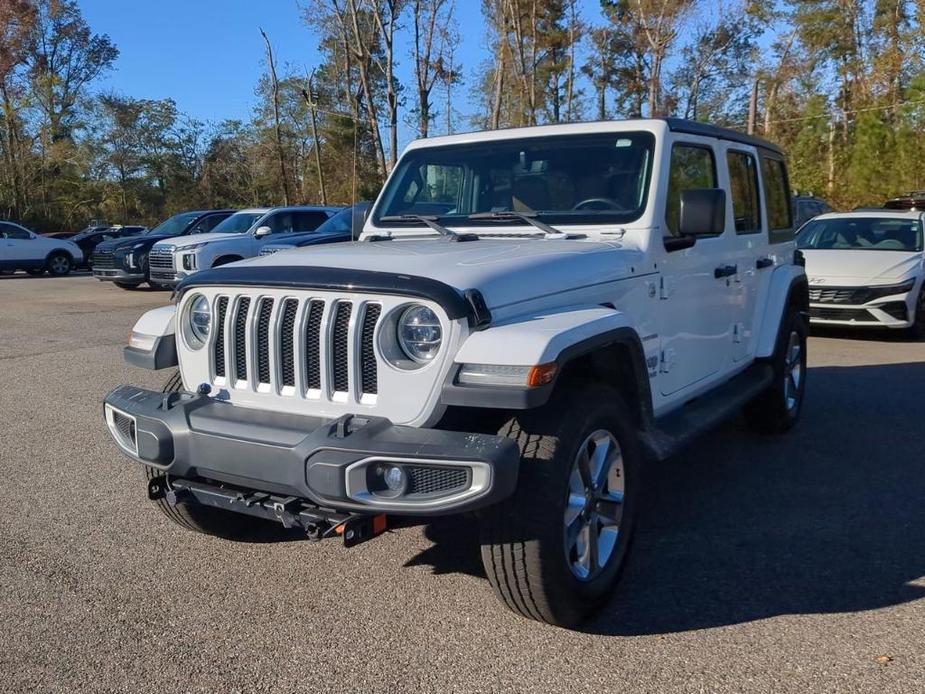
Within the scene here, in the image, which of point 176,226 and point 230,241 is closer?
point 230,241

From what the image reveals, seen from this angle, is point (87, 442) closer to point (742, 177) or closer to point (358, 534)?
point (358, 534)

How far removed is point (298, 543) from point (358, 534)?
1.24 metres

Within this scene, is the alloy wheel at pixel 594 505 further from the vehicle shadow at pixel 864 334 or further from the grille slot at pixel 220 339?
the vehicle shadow at pixel 864 334

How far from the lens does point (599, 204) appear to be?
173 inches

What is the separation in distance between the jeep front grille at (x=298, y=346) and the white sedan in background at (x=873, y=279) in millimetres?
8531

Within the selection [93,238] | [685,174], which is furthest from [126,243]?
[685,174]

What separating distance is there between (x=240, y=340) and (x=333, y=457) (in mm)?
867

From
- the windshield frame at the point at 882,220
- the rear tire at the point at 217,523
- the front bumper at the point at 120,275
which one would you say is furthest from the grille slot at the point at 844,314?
the front bumper at the point at 120,275

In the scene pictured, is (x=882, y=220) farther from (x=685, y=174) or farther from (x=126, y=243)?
(x=126, y=243)

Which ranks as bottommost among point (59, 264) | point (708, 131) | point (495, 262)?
point (59, 264)

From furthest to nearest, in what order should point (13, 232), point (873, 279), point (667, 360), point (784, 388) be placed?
1. point (13, 232)
2. point (873, 279)
3. point (784, 388)
4. point (667, 360)

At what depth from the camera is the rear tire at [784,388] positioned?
6000mm

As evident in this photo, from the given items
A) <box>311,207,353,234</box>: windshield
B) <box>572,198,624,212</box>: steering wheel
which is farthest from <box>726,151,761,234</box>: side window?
<box>311,207,353,234</box>: windshield

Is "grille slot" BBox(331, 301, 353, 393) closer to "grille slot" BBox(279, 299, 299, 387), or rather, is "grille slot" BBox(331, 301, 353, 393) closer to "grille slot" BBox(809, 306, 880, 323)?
"grille slot" BBox(279, 299, 299, 387)
